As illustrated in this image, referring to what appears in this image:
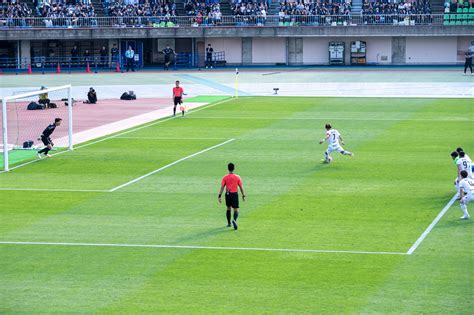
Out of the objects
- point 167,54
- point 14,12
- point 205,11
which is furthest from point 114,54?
point 14,12

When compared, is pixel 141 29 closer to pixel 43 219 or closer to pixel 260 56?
pixel 260 56

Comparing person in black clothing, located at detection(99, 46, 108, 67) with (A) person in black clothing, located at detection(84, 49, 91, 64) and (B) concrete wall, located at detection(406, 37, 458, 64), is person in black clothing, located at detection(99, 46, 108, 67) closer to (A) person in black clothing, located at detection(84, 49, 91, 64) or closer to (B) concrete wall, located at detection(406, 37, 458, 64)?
(A) person in black clothing, located at detection(84, 49, 91, 64)

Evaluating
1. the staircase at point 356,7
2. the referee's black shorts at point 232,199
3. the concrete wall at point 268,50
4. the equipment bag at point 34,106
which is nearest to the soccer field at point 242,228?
the referee's black shorts at point 232,199

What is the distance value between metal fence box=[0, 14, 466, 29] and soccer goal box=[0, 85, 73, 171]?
20419 millimetres

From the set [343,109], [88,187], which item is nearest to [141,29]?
[343,109]

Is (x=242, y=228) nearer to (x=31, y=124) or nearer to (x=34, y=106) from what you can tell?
(x=31, y=124)

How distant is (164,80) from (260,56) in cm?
1567

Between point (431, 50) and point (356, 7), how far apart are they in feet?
25.9


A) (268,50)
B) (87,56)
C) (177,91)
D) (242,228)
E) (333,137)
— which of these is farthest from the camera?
(268,50)

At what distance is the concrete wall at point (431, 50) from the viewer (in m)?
82.9

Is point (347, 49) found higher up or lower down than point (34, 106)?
higher up

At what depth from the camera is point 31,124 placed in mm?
49656

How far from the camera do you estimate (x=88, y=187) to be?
3212cm

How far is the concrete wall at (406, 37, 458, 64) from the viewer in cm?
8288
